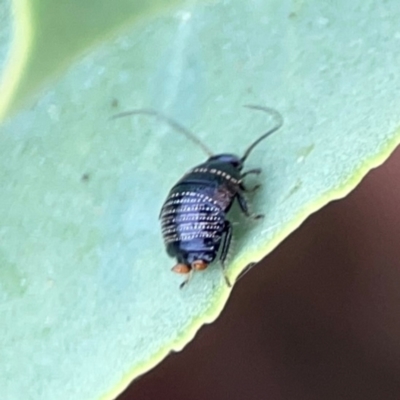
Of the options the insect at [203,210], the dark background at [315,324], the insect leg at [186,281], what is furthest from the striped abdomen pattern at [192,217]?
the dark background at [315,324]

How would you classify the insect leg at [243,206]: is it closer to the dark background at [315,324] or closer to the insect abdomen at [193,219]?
the insect abdomen at [193,219]

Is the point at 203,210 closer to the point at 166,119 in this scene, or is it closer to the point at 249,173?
the point at 249,173

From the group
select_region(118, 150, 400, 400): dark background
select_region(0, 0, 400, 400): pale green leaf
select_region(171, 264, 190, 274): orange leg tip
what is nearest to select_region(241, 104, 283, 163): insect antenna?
select_region(0, 0, 400, 400): pale green leaf

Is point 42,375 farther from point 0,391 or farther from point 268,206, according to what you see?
point 268,206

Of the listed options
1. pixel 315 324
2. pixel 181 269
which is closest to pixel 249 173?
pixel 181 269

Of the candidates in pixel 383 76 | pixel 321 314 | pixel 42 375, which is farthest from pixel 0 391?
pixel 321 314

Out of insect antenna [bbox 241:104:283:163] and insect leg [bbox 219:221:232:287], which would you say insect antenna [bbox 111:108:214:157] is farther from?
insect leg [bbox 219:221:232:287]
